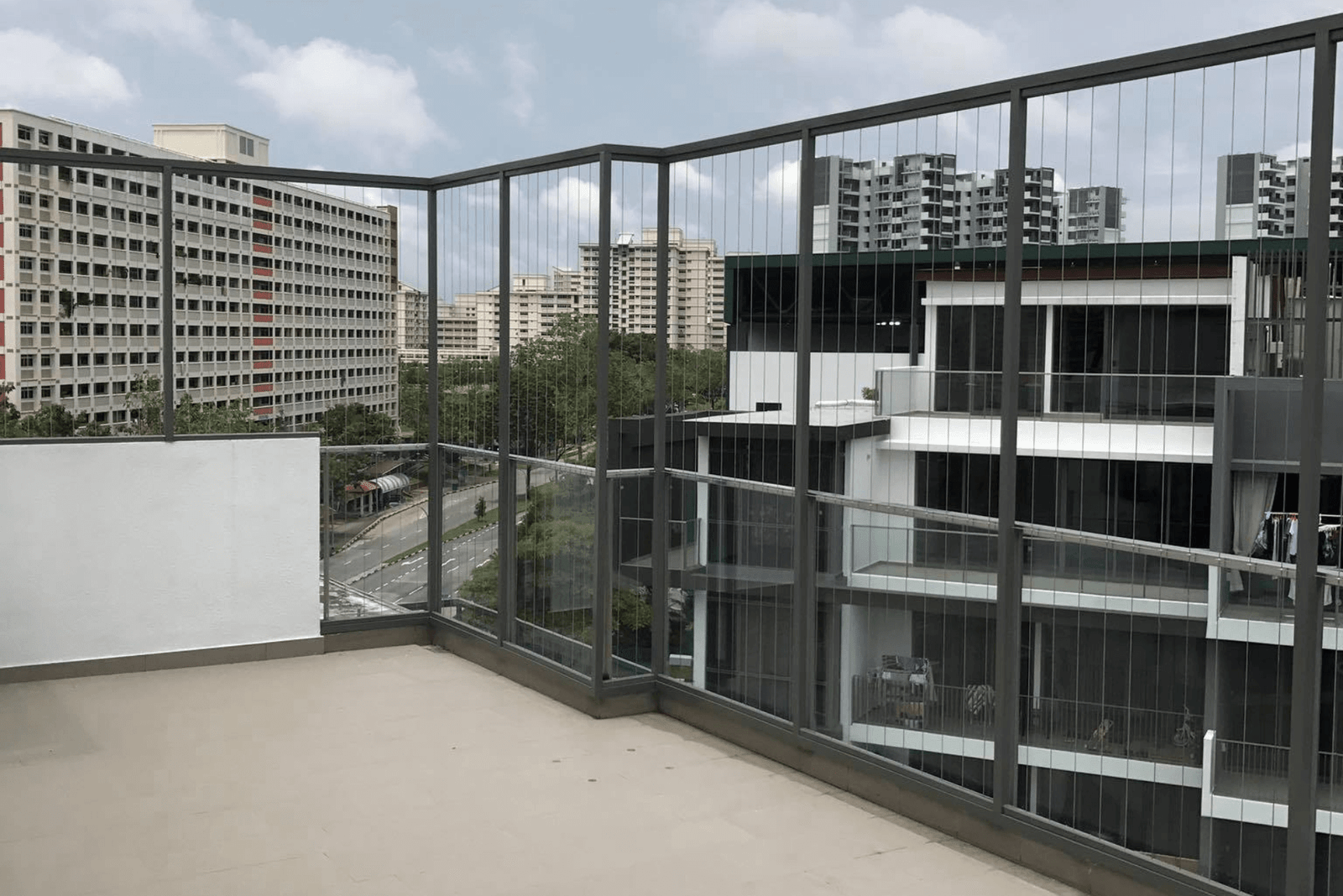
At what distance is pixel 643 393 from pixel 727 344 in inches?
24.4

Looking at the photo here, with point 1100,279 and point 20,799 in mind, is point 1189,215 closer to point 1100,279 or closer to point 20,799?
point 1100,279

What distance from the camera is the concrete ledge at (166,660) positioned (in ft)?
22.9

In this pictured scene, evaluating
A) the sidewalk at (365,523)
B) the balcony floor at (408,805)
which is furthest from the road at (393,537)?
the balcony floor at (408,805)

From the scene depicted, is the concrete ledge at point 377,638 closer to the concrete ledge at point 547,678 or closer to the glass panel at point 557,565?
the concrete ledge at point 547,678

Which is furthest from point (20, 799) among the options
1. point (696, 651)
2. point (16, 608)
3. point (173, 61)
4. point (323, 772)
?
point (173, 61)

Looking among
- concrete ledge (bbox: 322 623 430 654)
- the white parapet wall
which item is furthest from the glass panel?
the white parapet wall

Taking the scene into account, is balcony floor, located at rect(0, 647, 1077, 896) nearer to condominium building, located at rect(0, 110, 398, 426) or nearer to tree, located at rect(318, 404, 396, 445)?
tree, located at rect(318, 404, 396, 445)

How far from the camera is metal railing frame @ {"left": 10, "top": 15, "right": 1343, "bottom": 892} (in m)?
3.51

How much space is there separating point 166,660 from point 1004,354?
5114mm

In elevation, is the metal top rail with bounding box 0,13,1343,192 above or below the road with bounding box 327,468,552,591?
above

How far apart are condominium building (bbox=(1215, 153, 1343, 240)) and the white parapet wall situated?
5.40m

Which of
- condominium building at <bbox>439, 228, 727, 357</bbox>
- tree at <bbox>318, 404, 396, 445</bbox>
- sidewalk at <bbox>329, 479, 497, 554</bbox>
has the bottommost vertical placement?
sidewalk at <bbox>329, 479, 497, 554</bbox>

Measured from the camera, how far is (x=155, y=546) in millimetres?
7230

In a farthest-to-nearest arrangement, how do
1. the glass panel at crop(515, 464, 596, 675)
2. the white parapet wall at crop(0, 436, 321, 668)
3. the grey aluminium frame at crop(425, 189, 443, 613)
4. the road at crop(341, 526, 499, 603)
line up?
the grey aluminium frame at crop(425, 189, 443, 613), the road at crop(341, 526, 499, 603), the white parapet wall at crop(0, 436, 321, 668), the glass panel at crop(515, 464, 596, 675)
